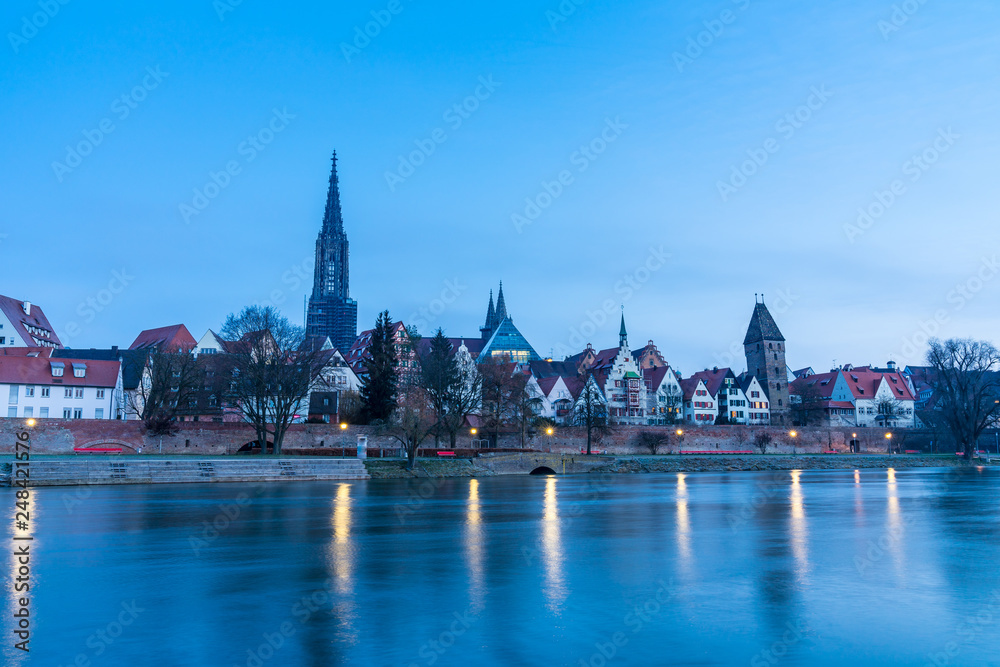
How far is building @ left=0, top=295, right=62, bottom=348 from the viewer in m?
84.8

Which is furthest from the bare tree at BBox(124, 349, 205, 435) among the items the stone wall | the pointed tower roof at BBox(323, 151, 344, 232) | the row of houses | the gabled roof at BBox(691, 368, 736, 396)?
the pointed tower roof at BBox(323, 151, 344, 232)

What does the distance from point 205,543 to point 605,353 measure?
98718 millimetres

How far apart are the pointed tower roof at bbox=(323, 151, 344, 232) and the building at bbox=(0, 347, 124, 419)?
97859mm

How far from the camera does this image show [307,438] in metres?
63.5

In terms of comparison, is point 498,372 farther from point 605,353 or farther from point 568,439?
point 605,353

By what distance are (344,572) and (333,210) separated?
522 feet

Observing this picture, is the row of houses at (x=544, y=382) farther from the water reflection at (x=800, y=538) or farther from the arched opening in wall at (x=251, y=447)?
the water reflection at (x=800, y=538)

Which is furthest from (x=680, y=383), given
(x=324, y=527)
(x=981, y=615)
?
(x=981, y=615)

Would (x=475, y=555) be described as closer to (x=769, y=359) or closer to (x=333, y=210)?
(x=769, y=359)

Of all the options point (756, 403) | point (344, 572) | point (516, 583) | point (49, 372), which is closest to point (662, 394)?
point (756, 403)

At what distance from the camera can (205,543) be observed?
18.9m

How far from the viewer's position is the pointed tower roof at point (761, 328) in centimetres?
11925

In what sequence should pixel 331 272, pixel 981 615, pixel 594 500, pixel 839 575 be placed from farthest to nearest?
pixel 331 272, pixel 594 500, pixel 839 575, pixel 981 615

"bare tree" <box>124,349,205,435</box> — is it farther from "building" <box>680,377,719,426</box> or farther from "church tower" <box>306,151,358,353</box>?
"church tower" <box>306,151,358,353</box>
